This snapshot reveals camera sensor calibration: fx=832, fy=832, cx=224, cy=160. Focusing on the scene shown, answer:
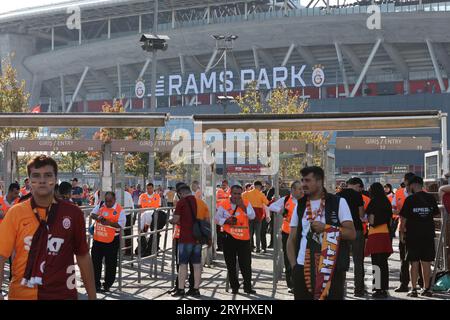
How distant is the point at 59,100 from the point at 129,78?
12.8 metres

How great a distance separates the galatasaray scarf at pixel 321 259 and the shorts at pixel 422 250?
544 centimetres

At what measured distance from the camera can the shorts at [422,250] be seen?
1235 cm

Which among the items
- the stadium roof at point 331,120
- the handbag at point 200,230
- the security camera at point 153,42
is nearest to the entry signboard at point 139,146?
the stadium roof at point 331,120

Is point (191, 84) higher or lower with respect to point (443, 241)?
higher

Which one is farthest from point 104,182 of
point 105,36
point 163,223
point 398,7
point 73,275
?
point 105,36

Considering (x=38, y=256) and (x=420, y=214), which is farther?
(x=420, y=214)

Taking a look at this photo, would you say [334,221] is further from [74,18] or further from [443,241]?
[74,18]

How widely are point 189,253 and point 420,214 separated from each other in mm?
3499

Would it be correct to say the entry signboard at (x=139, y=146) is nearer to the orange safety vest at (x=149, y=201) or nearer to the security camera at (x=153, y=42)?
the orange safety vest at (x=149, y=201)

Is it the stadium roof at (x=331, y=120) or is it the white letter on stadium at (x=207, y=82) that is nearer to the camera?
the stadium roof at (x=331, y=120)

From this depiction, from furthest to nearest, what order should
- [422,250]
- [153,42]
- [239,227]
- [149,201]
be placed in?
[153,42]
[149,201]
[239,227]
[422,250]

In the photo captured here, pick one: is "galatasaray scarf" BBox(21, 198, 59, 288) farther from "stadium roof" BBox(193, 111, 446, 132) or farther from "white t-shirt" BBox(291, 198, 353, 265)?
"stadium roof" BBox(193, 111, 446, 132)

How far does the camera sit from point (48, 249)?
18.4 ft

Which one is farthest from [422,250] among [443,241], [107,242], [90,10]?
[90,10]
